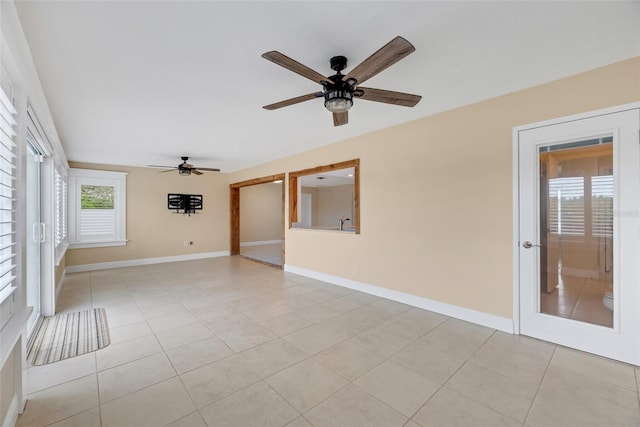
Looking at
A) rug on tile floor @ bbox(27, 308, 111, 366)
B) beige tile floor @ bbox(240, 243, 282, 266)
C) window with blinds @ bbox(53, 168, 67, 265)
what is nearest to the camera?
rug on tile floor @ bbox(27, 308, 111, 366)

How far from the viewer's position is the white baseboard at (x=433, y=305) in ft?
9.47

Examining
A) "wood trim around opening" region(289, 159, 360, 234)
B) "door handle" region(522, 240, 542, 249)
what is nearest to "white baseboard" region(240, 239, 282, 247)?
"wood trim around opening" region(289, 159, 360, 234)

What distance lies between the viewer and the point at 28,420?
1660 mm

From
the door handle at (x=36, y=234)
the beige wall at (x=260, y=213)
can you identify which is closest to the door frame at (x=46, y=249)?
the door handle at (x=36, y=234)

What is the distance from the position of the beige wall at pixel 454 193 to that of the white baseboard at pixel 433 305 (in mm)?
70

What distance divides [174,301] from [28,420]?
87.4 inches

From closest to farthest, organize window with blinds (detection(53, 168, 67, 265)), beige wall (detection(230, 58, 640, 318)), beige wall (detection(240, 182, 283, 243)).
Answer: beige wall (detection(230, 58, 640, 318)) < window with blinds (detection(53, 168, 67, 265)) < beige wall (detection(240, 182, 283, 243))

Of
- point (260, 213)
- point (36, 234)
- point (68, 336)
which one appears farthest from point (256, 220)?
point (68, 336)

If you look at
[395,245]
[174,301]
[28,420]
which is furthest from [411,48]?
[174,301]

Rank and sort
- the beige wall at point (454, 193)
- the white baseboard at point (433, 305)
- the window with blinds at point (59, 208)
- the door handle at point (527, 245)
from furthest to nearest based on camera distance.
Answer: the window with blinds at point (59, 208) → the white baseboard at point (433, 305) → the door handle at point (527, 245) → the beige wall at point (454, 193)

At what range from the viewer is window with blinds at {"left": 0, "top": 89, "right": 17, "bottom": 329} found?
59.8 inches

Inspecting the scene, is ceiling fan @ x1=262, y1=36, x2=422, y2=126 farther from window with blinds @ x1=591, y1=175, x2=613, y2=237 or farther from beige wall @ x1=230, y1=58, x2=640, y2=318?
window with blinds @ x1=591, y1=175, x2=613, y2=237

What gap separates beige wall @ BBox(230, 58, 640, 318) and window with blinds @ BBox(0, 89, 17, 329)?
3.27 meters

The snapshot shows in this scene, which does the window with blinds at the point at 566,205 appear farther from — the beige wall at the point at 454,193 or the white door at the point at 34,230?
the white door at the point at 34,230
